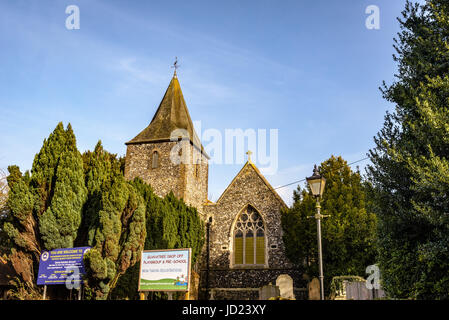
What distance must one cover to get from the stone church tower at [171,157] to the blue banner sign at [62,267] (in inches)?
448


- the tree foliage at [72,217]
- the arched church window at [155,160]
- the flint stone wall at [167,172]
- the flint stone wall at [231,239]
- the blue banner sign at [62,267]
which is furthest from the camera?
the arched church window at [155,160]

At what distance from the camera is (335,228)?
755 inches

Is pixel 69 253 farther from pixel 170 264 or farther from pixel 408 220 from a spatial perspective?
pixel 408 220

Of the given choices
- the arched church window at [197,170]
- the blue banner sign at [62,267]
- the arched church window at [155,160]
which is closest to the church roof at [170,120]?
the arched church window at [155,160]

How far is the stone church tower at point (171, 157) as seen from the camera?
2550 centimetres

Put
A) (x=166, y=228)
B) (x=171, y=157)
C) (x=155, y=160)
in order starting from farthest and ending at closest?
(x=155, y=160) < (x=171, y=157) < (x=166, y=228)

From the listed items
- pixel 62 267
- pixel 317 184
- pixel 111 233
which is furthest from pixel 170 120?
pixel 317 184

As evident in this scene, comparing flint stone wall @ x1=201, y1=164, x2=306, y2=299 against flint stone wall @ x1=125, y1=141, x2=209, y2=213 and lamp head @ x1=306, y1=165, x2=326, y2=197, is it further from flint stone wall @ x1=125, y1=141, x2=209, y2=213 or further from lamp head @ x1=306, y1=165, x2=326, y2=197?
lamp head @ x1=306, y1=165, x2=326, y2=197

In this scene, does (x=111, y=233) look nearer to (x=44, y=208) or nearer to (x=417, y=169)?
(x=44, y=208)

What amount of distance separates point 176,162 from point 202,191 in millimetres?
3190

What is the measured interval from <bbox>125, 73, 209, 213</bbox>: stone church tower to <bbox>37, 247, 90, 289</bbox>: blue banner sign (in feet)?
37.3

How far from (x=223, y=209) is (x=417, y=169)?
1717 cm

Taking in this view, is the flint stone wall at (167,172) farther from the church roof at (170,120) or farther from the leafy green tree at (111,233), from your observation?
the leafy green tree at (111,233)
